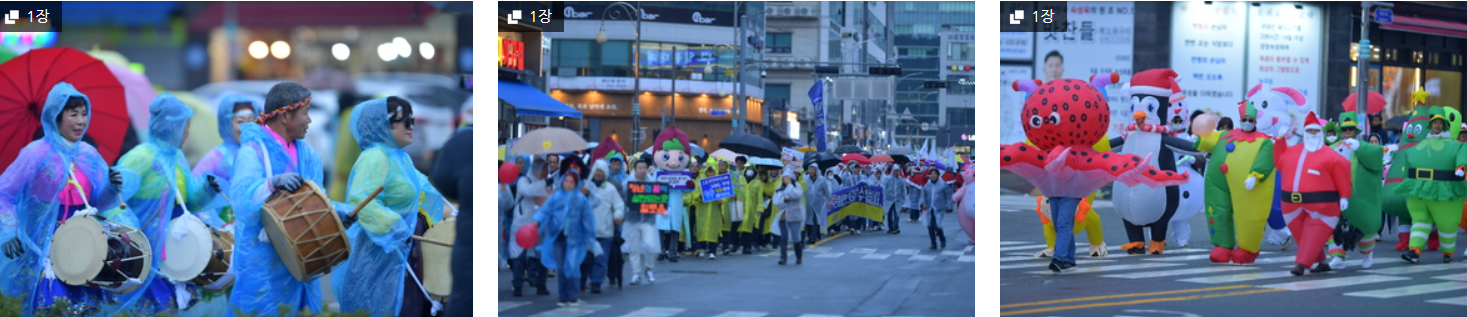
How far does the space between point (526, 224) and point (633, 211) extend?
2.74 feet

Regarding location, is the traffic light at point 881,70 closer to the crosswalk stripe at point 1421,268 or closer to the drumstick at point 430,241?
the drumstick at point 430,241

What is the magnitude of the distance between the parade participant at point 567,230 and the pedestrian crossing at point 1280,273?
3854mm

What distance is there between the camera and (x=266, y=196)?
6996 mm

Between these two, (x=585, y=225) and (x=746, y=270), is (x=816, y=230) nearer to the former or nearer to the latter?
(x=746, y=270)

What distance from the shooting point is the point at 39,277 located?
306 inches

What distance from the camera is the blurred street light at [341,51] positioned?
771cm

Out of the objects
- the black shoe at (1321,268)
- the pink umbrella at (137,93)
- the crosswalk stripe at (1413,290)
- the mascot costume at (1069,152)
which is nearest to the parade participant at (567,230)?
the pink umbrella at (137,93)

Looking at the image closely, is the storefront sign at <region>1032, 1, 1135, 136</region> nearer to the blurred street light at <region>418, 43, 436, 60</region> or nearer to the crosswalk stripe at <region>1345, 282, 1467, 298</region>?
the crosswalk stripe at <region>1345, 282, 1467, 298</region>

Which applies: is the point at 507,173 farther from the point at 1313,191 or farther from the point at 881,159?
the point at 1313,191

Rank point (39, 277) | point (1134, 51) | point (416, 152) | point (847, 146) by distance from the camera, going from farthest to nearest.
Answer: point (1134, 51)
point (847, 146)
point (39, 277)
point (416, 152)

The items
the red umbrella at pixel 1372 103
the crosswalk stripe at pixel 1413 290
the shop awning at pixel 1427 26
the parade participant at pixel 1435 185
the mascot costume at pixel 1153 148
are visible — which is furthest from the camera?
the shop awning at pixel 1427 26

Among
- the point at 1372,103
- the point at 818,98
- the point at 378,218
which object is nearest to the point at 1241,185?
the point at 818,98

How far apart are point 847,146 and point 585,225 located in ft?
5.84

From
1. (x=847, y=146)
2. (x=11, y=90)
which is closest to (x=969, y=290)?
(x=847, y=146)
